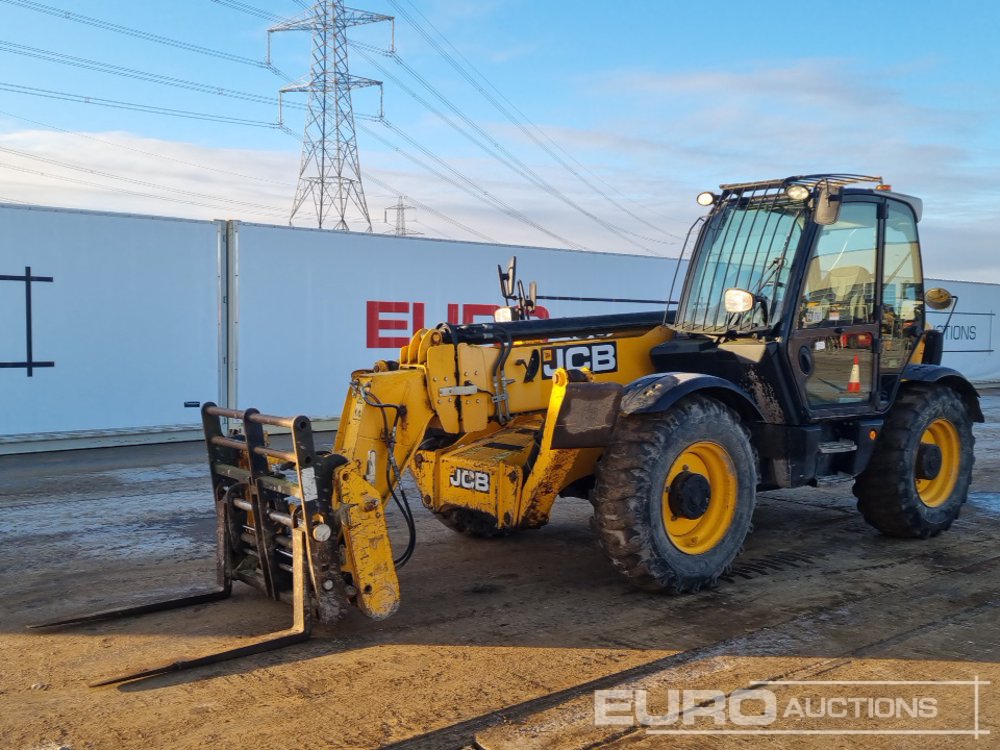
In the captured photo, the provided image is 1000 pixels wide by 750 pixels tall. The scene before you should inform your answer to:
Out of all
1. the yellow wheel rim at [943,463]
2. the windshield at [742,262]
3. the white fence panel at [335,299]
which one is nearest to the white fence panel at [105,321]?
the white fence panel at [335,299]

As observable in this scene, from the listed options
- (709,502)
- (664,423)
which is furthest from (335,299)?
(664,423)

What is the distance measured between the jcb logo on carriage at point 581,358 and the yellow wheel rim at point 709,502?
0.94 m

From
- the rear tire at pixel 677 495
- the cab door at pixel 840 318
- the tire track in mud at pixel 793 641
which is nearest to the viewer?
the tire track in mud at pixel 793 641

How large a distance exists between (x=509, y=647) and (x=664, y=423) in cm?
151

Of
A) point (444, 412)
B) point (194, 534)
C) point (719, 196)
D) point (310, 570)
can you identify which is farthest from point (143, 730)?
point (719, 196)

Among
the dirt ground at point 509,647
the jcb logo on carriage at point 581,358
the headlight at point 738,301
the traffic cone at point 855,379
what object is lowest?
the dirt ground at point 509,647

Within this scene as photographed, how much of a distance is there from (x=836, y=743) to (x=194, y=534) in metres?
4.95

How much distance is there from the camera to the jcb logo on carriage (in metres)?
5.84

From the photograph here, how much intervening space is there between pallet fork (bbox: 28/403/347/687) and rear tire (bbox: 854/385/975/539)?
160 inches

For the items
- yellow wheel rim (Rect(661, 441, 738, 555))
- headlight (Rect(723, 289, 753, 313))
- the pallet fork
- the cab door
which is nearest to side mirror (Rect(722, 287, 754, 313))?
headlight (Rect(723, 289, 753, 313))

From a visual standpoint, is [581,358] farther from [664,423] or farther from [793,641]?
[793,641]

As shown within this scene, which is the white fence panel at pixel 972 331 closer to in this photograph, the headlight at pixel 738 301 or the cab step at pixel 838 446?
the cab step at pixel 838 446

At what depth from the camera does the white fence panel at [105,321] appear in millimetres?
10820

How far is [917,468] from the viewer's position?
6.69 metres
